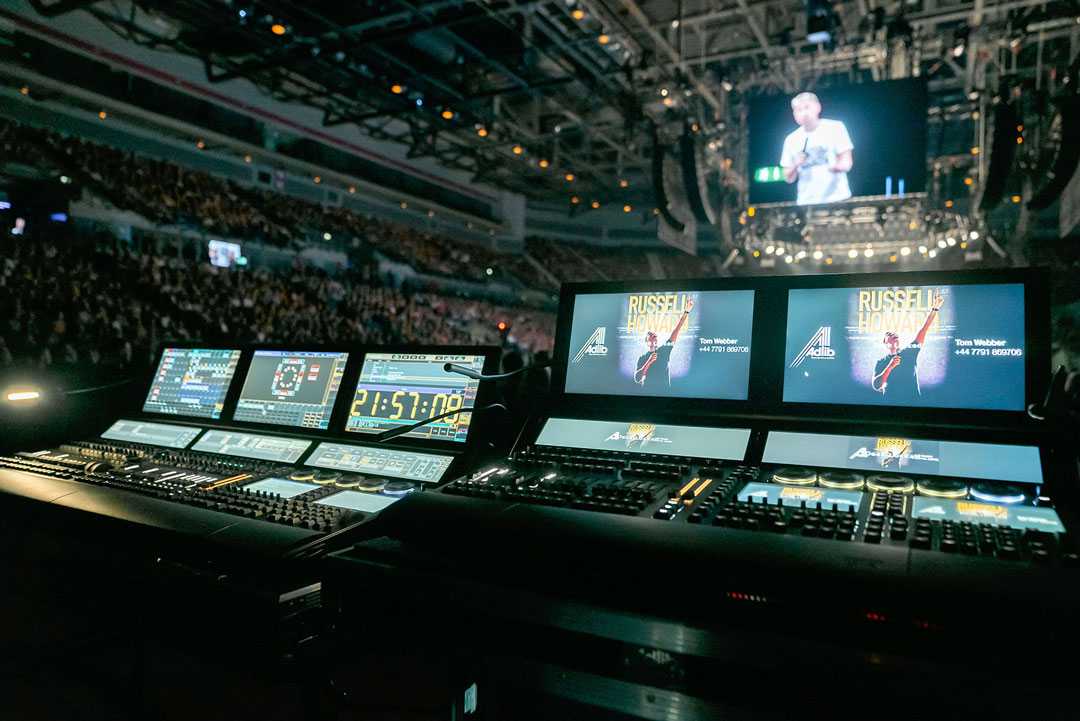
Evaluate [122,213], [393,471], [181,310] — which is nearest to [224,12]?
[122,213]

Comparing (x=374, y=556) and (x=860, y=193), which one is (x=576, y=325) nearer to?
(x=374, y=556)

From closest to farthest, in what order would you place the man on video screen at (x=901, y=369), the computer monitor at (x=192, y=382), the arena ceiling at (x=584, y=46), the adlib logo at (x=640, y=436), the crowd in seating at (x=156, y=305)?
the man on video screen at (x=901, y=369) → the adlib logo at (x=640, y=436) → the computer monitor at (x=192, y=382) → the crowd in seating at (x=156, y=305) → the arena ceiling at (x=584, y=46)

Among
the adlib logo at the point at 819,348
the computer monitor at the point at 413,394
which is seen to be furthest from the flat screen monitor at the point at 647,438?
the computer monitor at the point at 413,394

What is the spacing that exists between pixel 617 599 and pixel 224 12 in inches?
380

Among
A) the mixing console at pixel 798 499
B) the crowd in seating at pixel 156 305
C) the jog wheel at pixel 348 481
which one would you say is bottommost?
the jog wheel at pixel 348 481

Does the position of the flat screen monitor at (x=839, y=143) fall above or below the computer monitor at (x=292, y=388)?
above

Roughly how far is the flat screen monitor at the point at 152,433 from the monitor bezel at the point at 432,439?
2.11 feet

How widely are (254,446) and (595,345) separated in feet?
3.92

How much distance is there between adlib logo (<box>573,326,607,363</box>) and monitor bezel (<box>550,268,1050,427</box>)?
40 mm

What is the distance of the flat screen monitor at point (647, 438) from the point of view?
140cm

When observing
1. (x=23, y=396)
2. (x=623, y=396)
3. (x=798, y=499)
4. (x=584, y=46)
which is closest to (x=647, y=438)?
(x=623, y=396)

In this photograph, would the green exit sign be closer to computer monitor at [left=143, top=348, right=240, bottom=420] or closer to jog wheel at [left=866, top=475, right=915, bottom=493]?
computer monitor at [left=143, top=348, right=240, bottom=420]

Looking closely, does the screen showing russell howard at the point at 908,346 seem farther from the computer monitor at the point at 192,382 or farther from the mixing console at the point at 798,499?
the computer monitor at the point at 192,382

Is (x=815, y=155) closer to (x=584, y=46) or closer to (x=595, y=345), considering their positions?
(x=584, y=46)
